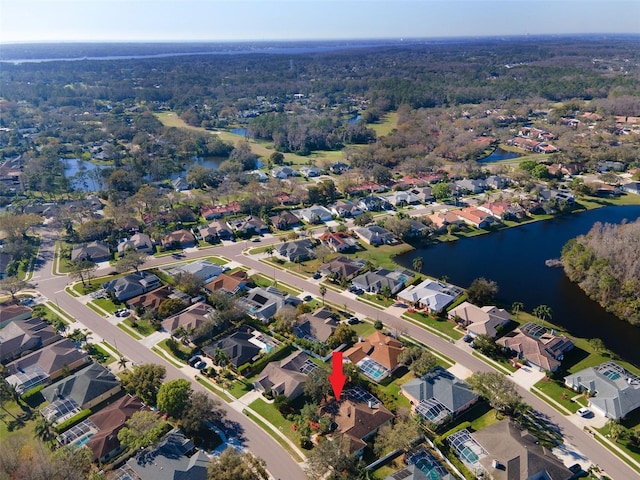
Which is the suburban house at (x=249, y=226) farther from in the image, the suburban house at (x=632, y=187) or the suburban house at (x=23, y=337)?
the suburban house at (x=632, y=187)

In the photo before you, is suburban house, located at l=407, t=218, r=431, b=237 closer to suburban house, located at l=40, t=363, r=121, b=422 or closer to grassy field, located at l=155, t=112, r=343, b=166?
grassy field, located at l=155, t=112, r=343, b=166

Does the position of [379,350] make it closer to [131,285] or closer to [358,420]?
[358,420]

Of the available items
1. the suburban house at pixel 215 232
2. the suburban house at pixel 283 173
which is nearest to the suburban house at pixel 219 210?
the suburban house at pixel 215 232

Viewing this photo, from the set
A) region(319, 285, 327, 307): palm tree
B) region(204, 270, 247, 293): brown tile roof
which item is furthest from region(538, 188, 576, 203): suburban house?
region(204, 270, 247, 293): brown tile roof

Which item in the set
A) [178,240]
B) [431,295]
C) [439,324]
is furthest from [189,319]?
[431,295]

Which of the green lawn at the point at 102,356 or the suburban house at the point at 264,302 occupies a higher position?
the suburban house at the point at 264,302

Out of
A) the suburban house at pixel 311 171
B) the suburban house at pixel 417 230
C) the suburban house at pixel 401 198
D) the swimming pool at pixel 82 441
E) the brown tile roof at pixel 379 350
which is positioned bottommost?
the swimming pool at pixel 82 441

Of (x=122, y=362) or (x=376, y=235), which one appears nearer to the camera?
(x=122, y=362)
